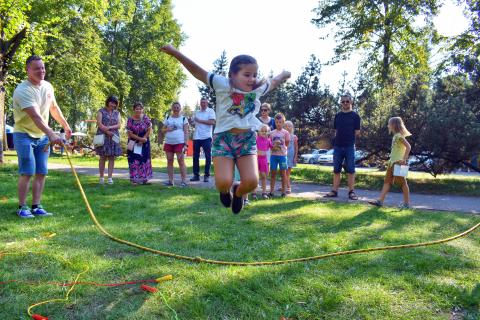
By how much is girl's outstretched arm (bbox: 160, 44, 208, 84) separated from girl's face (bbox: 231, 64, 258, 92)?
0.32 meters

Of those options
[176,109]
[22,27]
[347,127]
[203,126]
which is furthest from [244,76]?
[22,27]

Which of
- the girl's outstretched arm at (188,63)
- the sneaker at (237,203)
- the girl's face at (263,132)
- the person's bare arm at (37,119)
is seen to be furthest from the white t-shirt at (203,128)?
the girl's outstretched arm at (188,63)

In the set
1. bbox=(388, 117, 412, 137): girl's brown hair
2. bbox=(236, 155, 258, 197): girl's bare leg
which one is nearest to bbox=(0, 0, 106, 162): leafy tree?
bbox=(236, 155, 258, 197): girl's bare leg

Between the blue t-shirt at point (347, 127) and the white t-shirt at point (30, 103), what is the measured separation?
17.6 ft

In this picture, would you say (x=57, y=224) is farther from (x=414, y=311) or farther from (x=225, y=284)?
(x=414, y=311)

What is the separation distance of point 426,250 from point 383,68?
57.2 ft

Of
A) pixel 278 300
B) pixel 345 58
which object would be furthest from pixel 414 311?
pixel 345 58

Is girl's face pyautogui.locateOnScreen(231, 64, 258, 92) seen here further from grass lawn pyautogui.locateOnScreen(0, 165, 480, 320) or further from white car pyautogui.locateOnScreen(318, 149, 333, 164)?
white car pyautogui.locateOnScreen(318, 149, 333, 164)

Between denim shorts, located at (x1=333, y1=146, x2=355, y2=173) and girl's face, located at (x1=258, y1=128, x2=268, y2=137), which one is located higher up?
girl's face, located at (x1=258, y1=128, x2=268, y2=137)

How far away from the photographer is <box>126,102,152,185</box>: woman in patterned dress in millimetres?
8656

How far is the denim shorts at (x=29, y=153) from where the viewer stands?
5.19 m

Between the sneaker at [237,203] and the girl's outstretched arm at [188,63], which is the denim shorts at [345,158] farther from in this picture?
the girl's outstretched arm at [188,63]

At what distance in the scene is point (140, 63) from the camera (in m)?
32.5

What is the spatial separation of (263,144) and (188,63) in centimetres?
369
